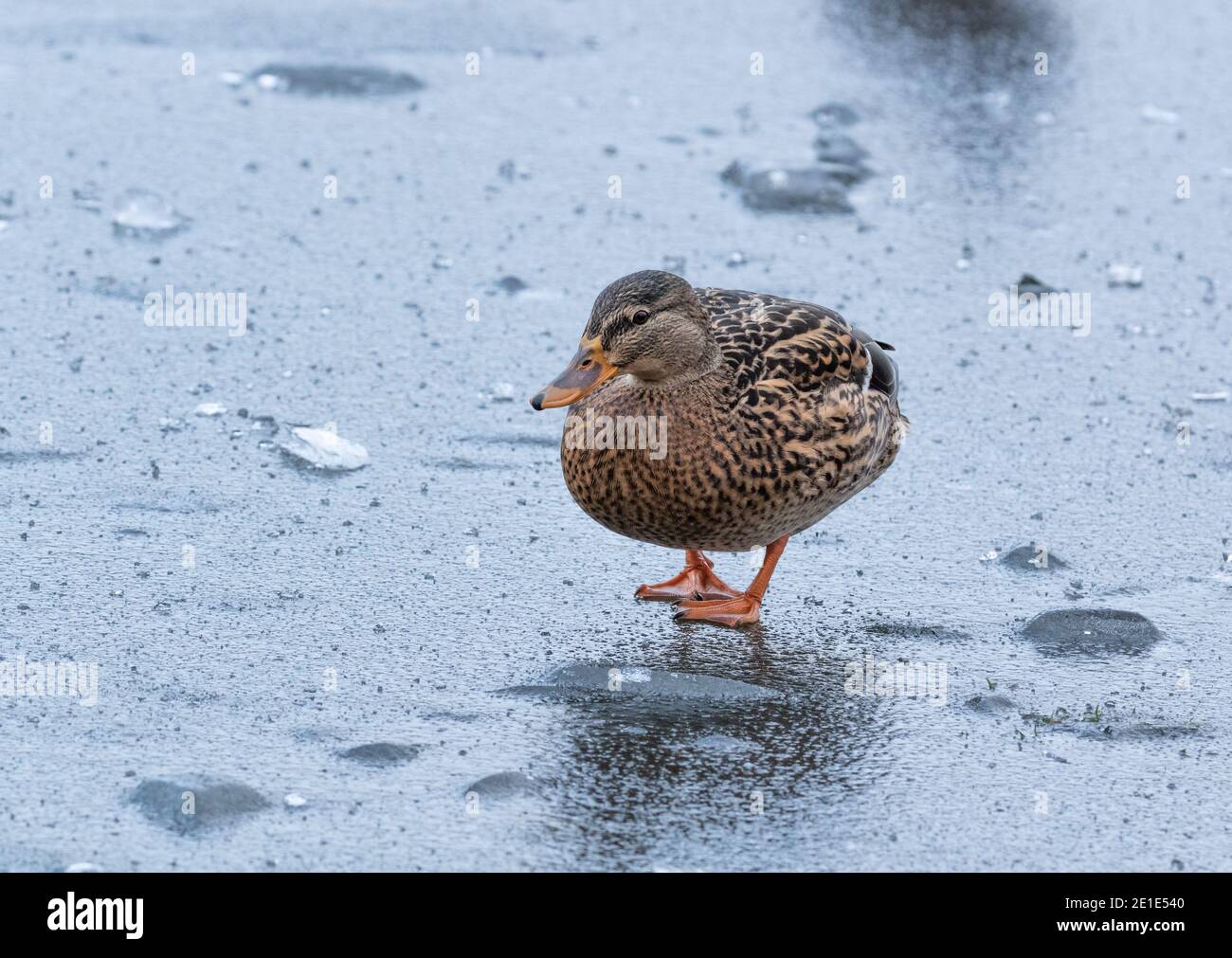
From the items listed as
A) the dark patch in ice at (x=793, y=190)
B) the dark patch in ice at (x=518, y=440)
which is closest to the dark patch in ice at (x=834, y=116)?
the dark patch in ice at (x=793, y=190)

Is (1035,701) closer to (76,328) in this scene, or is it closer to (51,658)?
(51,658)

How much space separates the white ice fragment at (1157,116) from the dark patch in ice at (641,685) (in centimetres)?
621

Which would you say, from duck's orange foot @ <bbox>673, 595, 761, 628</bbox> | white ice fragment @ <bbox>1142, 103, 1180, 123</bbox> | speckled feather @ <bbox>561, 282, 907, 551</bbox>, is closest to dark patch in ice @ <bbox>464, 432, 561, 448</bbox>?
speckled feather @ <bbox>561, 282, 907, 551</bbox>

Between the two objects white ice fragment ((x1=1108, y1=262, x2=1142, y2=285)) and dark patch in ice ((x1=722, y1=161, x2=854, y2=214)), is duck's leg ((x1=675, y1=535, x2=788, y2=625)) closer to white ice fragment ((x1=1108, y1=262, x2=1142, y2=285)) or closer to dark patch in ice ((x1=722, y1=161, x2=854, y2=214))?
white ice fragment ((x1=1108, y1=262, x2=1142, y2=285))

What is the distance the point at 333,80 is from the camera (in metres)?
9.64

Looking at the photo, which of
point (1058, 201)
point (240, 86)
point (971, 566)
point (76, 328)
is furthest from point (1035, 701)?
point (240, 86)

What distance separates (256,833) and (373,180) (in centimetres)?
510

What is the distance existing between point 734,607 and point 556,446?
4.25ft

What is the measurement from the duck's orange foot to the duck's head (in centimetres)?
65

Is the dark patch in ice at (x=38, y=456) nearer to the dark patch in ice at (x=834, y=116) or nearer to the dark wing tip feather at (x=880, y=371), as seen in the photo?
the dark wing tip feather at (x=880, y=371)

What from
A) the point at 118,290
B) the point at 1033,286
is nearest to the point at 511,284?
the point at 118,290

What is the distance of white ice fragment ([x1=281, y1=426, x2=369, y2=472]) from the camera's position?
19.7 ft

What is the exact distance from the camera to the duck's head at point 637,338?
4.98m
